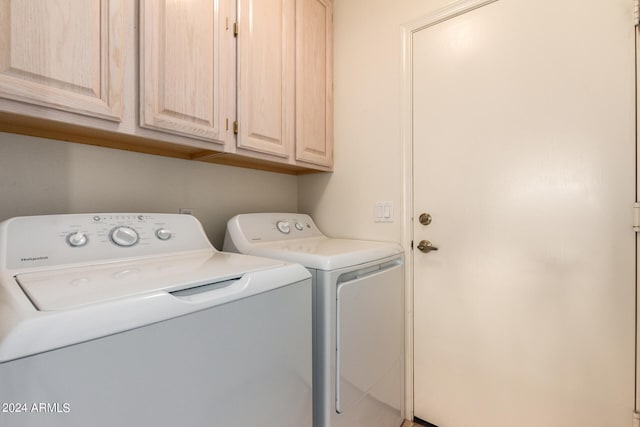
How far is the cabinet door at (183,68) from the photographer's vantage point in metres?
1.02

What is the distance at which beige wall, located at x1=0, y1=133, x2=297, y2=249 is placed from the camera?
104 centimetres

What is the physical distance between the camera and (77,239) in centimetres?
94

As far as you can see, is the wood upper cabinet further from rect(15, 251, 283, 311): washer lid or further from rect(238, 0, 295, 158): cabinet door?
rect(15, 251, 283, 311): washer lid

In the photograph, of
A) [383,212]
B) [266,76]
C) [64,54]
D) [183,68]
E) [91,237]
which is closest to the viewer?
[64,54]

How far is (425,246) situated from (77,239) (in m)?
1.48

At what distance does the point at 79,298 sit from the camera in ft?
1.92

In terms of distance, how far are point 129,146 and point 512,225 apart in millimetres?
1730

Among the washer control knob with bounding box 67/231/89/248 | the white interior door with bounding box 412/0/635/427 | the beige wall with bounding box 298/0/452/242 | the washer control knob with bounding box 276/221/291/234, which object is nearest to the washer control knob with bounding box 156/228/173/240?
the washer control knob with bounding box 67/231/89/248

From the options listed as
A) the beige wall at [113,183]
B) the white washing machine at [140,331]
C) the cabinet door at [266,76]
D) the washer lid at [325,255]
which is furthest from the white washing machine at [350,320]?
the cabinet door at [266,76]

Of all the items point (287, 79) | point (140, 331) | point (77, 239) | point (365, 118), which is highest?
point (287, 79)

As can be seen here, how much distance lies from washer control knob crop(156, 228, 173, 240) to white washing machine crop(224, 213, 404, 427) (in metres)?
0.33

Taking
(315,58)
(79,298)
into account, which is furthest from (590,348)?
(315,58)

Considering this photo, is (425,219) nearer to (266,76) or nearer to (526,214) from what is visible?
(526,214)

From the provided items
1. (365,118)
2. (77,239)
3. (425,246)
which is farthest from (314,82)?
(77,239)
